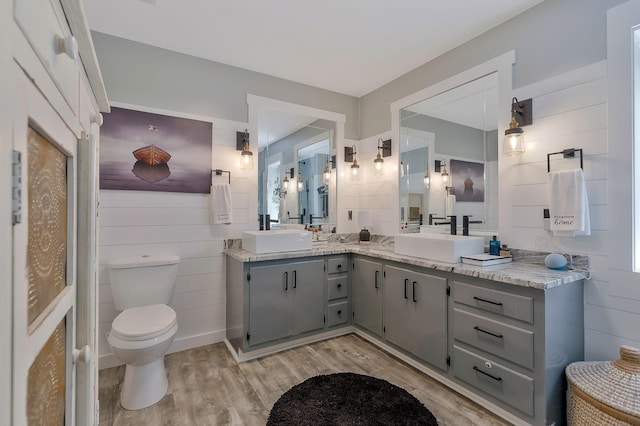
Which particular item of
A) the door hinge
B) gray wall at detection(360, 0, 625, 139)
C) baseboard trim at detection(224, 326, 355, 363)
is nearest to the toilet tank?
baseboard trim at detection(224, 326, 355, 363)

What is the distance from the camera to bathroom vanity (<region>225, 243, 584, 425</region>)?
169 centimetres

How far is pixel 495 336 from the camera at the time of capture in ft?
6.05

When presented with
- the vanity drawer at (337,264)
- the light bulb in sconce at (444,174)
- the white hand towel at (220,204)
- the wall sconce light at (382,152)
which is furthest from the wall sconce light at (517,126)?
the white hand towel at (220,204)

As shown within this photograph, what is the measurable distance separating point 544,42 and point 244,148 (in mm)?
2457

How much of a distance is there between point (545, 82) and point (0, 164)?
105 inches

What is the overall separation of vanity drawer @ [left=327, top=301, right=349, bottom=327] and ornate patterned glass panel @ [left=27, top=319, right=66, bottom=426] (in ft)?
7.52

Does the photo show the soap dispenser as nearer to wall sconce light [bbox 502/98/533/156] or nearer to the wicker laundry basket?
wall sconce light [bbox 502/98/533/156]

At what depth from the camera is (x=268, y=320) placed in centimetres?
259

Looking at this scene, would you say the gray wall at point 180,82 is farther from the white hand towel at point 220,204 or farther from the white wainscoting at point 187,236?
the white hand towel at point 220,204

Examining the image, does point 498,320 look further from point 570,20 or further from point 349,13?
point 349,13

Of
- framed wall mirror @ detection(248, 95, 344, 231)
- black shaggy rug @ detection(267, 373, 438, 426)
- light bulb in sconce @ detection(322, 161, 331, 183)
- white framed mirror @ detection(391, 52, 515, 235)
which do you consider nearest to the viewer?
black shaggy rug @ detection(267, 373, 438, 426)

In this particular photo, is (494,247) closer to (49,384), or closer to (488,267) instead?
(488,267)

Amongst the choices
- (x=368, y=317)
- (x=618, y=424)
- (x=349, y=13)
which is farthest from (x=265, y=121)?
(x=618, y=424)

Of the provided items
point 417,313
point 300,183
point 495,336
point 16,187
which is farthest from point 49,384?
point 300,183
